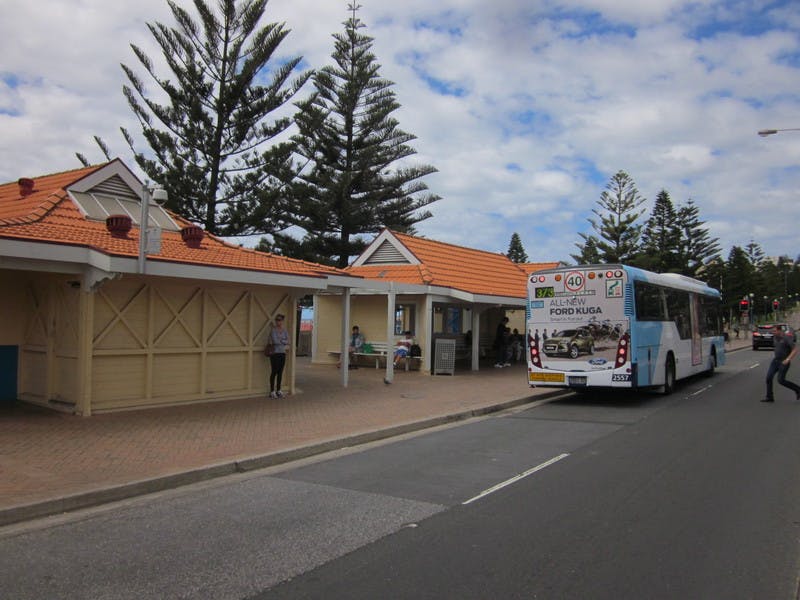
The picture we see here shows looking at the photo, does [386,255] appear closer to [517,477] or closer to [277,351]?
[277,351]

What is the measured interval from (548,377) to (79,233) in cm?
943

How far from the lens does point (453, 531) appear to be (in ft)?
17.6

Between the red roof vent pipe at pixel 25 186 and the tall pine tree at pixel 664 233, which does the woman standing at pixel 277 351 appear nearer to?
the red roof vent pipe at pixel 25 186

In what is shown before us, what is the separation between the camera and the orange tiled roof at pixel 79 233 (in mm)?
9641

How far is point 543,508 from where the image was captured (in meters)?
6.00

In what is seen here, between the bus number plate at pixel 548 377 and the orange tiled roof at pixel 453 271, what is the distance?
18.6 feet

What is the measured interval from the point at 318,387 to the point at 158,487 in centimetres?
841

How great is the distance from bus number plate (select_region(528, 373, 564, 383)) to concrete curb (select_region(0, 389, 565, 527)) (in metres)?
3.63

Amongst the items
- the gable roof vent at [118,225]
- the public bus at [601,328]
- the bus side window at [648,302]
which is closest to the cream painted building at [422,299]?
the public bus at [601,328]

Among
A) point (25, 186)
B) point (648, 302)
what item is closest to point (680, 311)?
point (648, 302)

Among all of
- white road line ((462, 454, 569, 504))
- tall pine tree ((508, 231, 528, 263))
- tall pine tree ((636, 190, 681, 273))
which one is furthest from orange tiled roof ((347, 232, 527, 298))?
tall pine tree ((508, 231, 528, 263))

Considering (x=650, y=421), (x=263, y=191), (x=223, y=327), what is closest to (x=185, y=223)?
(x=223, y=327)

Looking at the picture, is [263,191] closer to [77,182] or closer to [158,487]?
[77,182]

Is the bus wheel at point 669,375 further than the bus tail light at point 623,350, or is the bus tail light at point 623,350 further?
the bus wheel at point 669,375
